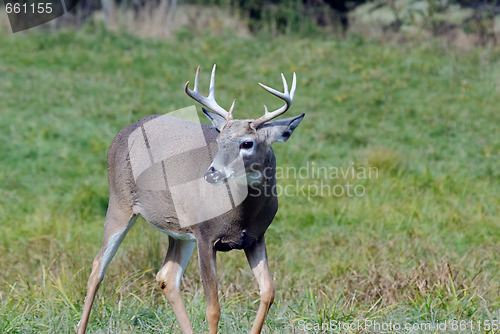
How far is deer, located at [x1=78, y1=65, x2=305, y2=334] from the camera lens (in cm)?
442

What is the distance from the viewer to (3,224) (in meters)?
8.43

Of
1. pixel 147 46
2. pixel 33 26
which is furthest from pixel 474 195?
pixel 33 26

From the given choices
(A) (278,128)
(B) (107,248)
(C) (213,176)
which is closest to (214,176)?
(C) (213,176)

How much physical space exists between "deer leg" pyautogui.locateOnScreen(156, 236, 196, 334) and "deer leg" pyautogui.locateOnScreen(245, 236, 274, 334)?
0.80 meters

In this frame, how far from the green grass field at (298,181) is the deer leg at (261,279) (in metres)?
0.66

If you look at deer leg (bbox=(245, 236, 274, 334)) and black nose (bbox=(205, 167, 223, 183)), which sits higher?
black nose (bbox=(205, 167, 223, 183))

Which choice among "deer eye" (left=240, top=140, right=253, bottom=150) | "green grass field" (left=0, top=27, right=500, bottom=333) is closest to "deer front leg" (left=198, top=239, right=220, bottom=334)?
"deer eye" (left=240, top=140, right=253, bottom=150)

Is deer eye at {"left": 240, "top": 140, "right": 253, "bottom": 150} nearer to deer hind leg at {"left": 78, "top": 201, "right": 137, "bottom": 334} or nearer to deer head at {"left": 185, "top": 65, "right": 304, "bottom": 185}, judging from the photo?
deer head at {"left": 185, "top": 65, "right": 304, "bottom": 185}

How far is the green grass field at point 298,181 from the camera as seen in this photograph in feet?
18.4

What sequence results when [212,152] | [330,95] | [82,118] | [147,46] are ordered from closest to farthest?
[212,152]
[82,118]
[330,95]
[147,46]

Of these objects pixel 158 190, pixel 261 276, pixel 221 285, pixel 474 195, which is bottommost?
pixel 474 195

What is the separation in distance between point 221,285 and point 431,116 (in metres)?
6.26

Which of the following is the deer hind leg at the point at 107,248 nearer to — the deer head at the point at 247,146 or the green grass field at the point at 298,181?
the green grass field at the point at 298,181

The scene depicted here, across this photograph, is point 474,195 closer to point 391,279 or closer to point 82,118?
point 391,279
